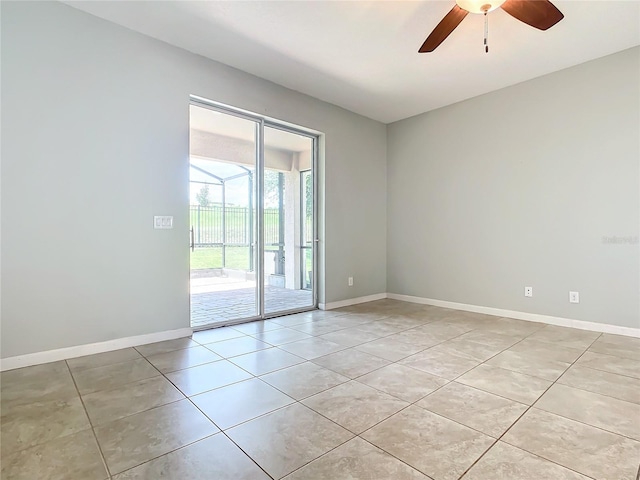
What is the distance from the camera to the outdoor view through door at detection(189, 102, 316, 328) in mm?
3938

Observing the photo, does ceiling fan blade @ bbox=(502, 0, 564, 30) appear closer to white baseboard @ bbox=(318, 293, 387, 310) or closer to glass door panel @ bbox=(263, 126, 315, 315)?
glass door panel @ bbox=(263, 126, 315, 315)

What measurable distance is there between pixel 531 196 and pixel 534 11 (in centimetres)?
223

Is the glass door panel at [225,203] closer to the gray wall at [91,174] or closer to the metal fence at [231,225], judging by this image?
the metal fence at [231,225]

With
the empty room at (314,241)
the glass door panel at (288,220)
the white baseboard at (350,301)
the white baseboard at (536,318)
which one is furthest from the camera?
the white baseboard at (350,301)

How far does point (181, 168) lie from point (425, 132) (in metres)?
3.55

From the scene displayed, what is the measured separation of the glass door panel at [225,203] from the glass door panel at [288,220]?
0.24 m

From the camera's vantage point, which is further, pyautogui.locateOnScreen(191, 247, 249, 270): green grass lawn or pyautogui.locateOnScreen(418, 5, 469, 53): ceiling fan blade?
pyautogui.locateOnScreen(191, 247, 249, 270): green grass lawn

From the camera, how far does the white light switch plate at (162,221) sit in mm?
3138

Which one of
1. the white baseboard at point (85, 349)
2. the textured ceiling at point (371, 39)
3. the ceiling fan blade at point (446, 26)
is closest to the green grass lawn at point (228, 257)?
the white baseboard at point (85, 349)

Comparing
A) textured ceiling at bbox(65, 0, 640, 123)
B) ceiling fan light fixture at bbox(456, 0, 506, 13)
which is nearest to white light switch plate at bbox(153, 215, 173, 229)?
textured ceiling at bbox(65, 0, 640, 123)

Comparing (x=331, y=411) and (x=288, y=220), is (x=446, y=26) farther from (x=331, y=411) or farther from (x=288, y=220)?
(x=288, y=220)

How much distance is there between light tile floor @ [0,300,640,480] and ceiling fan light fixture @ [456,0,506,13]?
2566mm

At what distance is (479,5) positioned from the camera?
2.26 m

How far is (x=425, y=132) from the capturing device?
4.98m
